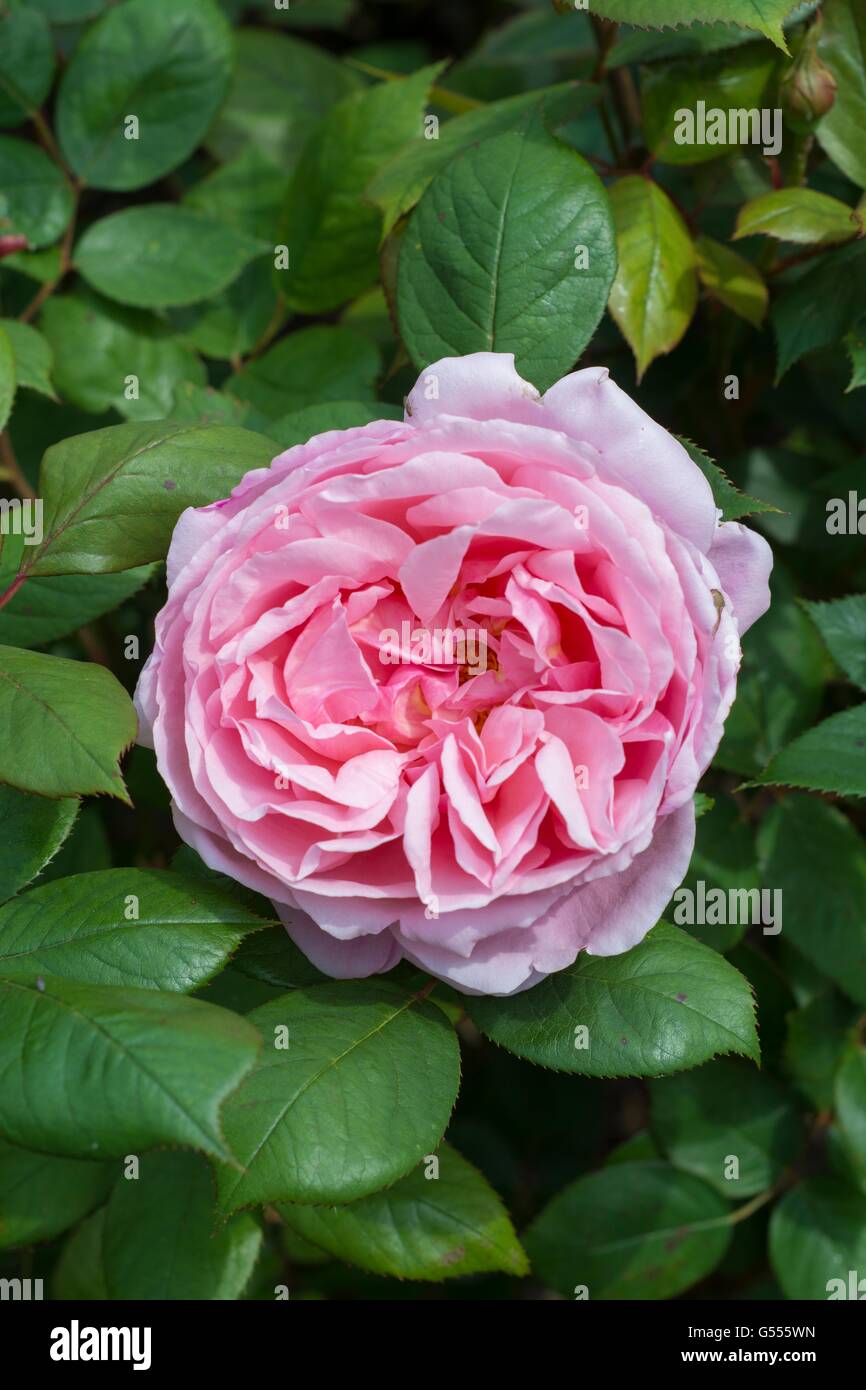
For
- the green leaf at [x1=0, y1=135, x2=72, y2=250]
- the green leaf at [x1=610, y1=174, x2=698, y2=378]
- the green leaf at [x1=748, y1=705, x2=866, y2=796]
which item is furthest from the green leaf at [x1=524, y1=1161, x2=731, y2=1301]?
the green leaf at [x1=0, y1=135, x2=72, y2=250]

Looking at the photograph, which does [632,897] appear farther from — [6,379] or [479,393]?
[6,379]

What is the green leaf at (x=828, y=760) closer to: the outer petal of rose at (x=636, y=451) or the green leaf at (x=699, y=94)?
the outer petal of rose at (x=636, y=451)

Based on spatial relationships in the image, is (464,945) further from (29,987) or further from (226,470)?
(226,470)

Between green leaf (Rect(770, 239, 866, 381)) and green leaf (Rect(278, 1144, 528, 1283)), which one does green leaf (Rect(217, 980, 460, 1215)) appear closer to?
green leaf (Rect(278, 1144, 528, 1283))

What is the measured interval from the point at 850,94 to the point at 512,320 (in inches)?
21.3

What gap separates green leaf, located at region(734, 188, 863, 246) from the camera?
128cm

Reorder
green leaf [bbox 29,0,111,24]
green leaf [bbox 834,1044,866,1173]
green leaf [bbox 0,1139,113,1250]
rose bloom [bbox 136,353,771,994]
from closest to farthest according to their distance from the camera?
rose bloom [bbox 136,353,771,994]
green leaf [bbox 0,1139,113,1250]
green leaf [bbox 834,1044,866,1173]
green leaf [bbox 29,0,111,24]

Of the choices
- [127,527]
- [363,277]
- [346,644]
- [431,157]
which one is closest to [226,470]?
[127,527]

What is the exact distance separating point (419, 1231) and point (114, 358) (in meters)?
1.10

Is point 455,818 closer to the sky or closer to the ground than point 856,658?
closer to the ground

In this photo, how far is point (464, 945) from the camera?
0.90 meters

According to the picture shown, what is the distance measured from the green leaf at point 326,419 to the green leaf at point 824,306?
435 millimetres

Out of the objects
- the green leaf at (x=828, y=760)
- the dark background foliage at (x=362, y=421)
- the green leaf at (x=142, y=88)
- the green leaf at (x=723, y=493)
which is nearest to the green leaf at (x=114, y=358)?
the dark background foliage at (x=362, y=421)

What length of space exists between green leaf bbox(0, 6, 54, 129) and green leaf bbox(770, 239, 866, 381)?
100 cm
